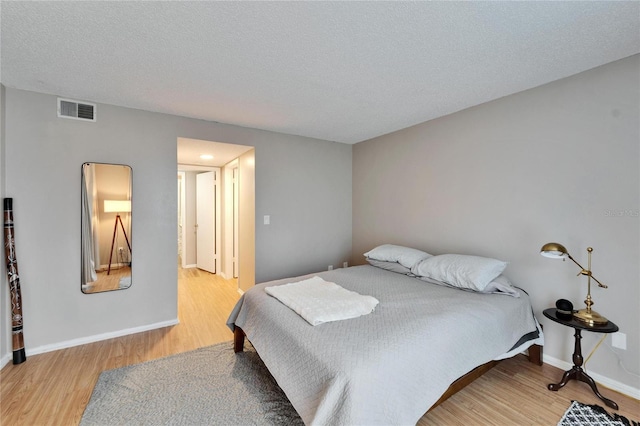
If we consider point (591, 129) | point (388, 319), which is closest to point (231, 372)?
point (388, 319)

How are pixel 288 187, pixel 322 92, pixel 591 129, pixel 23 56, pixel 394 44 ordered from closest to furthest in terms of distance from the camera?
pixel 394 44, pixel 23 56, pixel 591 129, pixel 322 92, pixel 288 187

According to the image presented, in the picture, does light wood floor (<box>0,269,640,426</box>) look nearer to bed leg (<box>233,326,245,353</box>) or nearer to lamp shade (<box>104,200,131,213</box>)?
bed leg (<box>233,326,245,353</box>)

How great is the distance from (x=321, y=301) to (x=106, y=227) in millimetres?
2376

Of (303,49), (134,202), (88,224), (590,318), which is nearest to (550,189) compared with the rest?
(590,318)

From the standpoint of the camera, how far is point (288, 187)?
3936 mm

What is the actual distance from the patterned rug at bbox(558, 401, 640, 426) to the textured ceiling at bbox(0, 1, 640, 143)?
2.40 metres

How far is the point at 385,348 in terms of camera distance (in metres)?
1.45

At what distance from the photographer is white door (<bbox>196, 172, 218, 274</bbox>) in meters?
5.33

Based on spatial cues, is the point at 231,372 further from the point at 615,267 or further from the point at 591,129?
the point at 591,129

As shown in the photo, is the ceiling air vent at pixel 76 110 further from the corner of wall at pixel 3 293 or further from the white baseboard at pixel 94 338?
the white baseboard at pixel 94 338

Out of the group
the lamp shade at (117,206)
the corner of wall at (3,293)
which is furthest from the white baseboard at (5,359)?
the lamp shade at (117,206)

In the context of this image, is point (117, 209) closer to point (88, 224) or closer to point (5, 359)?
point (88, 224)

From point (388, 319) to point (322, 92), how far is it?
1.98m

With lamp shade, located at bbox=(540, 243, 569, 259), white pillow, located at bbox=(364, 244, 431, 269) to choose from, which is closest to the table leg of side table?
lamp shade, located at bbox=(540, 243, 569, 259)
